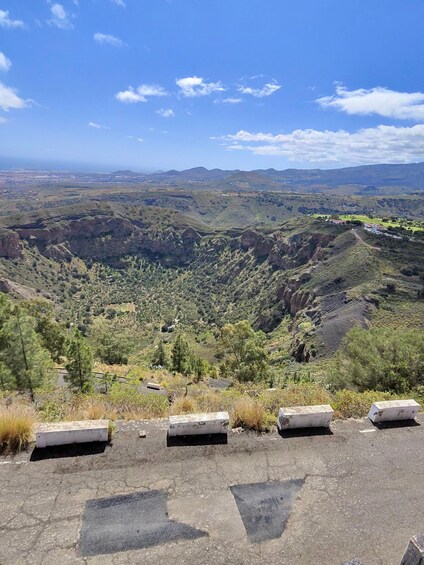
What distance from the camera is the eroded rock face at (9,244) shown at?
362 ft

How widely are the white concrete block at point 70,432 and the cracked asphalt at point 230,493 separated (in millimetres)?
343

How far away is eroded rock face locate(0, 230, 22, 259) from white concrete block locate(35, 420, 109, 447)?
4764 inches

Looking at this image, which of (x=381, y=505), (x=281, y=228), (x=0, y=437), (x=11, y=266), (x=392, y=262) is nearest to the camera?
(x=381, y=505)

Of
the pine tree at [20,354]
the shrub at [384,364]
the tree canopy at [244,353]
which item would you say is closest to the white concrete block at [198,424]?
the shrub at [384,364]

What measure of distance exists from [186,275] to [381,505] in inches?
5230

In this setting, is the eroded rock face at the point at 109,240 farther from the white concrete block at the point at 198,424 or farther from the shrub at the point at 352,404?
the shrub at the point at 352,404

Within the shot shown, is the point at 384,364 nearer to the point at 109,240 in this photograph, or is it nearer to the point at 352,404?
the point at 352,404

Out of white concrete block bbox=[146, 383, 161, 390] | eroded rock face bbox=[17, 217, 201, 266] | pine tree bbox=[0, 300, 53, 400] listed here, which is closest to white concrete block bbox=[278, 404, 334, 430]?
pine tree bbox=[0, 300, 53, 400]

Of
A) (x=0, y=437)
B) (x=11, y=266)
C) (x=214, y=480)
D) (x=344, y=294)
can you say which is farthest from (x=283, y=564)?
(x=11, y=266)

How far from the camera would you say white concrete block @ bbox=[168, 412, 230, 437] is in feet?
23.4

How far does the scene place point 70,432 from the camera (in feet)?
21.8

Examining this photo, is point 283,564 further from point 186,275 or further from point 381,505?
point 186,275

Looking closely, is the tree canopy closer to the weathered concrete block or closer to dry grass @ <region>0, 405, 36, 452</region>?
dry grass @ <region>0, 405, 36, 452</region>

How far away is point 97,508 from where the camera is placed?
213 inches
